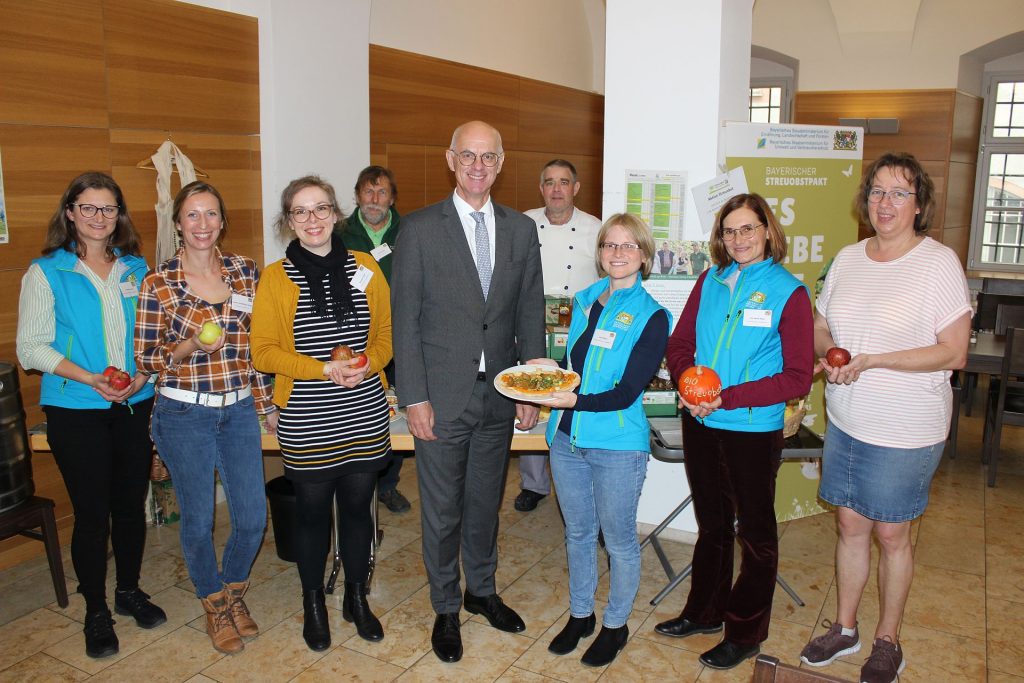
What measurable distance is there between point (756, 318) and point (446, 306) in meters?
1.05

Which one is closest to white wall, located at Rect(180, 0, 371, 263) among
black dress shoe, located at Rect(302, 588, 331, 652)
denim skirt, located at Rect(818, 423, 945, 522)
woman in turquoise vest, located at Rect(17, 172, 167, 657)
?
woman in turquoise vest, located at Rect(17, 172, 167, 657)

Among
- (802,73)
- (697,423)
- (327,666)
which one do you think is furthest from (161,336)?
(802,73)

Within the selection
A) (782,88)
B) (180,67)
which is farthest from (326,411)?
(782,88)

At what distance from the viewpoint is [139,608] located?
3.37 m

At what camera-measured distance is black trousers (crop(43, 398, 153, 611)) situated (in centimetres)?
302

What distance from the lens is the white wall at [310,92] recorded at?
15.6 feet

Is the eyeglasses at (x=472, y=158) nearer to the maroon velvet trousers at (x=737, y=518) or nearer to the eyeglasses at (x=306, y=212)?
the eyeglasses at (x=306, y=212)

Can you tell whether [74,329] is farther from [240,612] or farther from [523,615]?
[523,615]

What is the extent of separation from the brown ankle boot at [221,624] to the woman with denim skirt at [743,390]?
70.5 inches

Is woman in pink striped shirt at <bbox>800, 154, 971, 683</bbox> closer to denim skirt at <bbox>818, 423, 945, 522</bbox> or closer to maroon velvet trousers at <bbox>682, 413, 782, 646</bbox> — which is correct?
denim skirt at <bbox>818, 423, 945, 522</bbox>

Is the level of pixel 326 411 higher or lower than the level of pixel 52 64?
lower

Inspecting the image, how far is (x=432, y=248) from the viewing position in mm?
2859

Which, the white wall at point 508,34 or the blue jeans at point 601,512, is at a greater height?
the white wall at point 508,34

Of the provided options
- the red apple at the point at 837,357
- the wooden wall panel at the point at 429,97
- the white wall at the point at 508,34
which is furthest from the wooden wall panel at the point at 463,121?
the red apple at the point at 837,357
